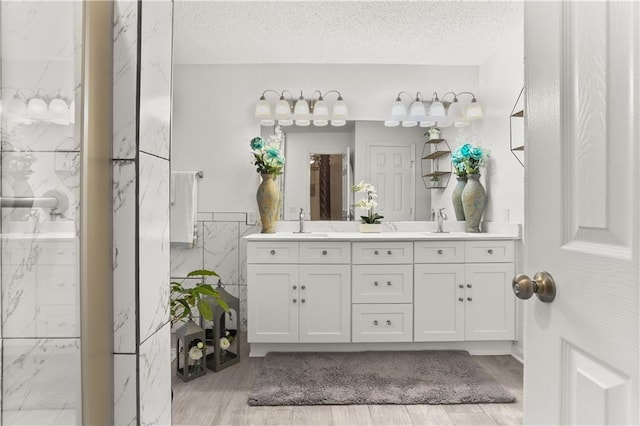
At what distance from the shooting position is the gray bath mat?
218cm

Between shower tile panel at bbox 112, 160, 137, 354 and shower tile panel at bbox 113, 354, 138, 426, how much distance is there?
2cm

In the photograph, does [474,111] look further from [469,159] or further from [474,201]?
[474,201]

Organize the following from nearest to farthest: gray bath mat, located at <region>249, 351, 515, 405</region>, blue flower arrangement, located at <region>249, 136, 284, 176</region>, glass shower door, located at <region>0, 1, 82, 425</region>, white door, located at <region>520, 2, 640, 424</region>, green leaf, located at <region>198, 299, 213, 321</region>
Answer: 1. glass shower door, located at <region>0, 1, 82, 425</region>
2. white door, located at <region>520, 2, 640, 424</region>
3. green leaf, located at <region>198, 299, 213, 321</region>
4. gray bath mat, located at <region>249, 351, 515, 405</region>
5. blue flower arrangement, located at <region>249, 136, 284, 176</region>

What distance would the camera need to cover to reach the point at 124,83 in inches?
28.6

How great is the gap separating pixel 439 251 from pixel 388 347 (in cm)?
81

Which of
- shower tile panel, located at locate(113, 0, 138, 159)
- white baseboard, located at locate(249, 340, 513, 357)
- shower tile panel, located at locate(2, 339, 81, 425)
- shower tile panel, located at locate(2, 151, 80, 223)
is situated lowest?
white baseboard, located at locate(249, 340, 513, 357)

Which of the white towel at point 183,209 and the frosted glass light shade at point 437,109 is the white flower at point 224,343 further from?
the frosted glass light shade at point 437,109

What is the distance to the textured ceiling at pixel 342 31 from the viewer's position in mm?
2559

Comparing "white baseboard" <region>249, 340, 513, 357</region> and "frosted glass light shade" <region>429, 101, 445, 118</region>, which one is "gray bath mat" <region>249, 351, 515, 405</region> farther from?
"frosted glass light shade" <region>429, 101, 445, 118</region>

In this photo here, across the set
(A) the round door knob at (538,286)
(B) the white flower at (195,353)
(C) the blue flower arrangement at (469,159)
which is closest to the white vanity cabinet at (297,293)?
(B) the white flower at (195,353)

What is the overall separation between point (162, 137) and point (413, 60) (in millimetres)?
3011

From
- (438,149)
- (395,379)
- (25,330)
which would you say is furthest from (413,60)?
(25,330)

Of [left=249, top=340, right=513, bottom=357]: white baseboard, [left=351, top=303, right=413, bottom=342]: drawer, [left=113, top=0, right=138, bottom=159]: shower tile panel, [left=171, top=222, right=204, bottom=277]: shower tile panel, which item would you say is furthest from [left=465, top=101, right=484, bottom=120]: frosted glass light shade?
[left=113, top=0, right=138, bottom=159]: shower tile panel

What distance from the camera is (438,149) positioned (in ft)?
11.6
